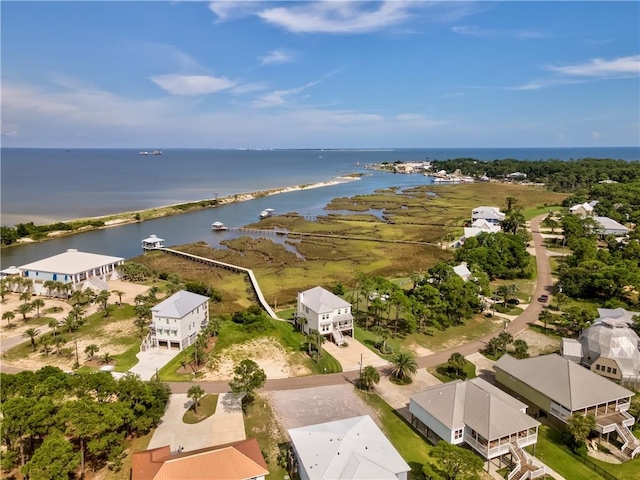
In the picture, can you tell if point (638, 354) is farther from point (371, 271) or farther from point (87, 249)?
point (87, 249)

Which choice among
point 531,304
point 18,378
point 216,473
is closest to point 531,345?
point 531,304

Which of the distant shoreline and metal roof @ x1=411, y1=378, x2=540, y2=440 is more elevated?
the distant shoreline

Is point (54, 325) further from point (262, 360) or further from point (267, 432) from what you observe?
point (267, 432)

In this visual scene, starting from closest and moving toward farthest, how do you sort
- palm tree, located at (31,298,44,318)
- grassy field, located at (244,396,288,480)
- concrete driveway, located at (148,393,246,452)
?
1. grassy field, located at (244,396,288,480)
2. concrete driveway, located at (148,393,246,452)
3. palm tree, located at (31,298,44,318)

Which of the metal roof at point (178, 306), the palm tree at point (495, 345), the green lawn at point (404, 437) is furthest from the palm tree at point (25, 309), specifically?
the palm tree at point (495, 345)

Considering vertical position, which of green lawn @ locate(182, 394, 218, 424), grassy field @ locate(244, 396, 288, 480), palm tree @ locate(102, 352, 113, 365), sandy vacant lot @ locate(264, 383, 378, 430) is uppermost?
palm tree @ locate(102, 352, 113, 365)

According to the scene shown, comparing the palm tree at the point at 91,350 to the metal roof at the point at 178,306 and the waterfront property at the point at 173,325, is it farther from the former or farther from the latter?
the metal roof at the point at 178,306

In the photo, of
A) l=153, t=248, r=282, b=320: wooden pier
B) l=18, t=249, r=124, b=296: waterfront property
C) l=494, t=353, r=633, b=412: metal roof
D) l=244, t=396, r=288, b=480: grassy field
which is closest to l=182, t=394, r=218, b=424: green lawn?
l=244, t=396, r=288, b=480: grassy field

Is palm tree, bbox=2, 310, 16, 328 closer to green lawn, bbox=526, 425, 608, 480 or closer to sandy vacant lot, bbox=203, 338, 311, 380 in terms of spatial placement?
sandy vacant lot, bbox=203, 338, 311, 380
